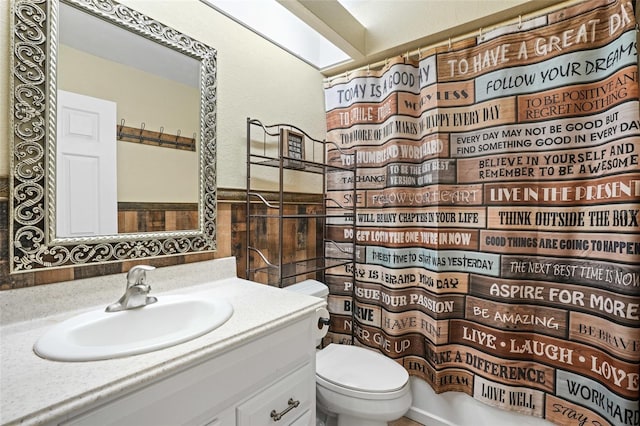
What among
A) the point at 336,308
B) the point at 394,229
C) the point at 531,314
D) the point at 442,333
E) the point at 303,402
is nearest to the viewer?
the point at 303,402

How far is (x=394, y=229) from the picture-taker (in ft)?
5.45

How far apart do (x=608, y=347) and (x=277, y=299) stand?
4.34ft

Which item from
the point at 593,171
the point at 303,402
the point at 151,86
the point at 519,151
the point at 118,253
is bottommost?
the point at 303,402

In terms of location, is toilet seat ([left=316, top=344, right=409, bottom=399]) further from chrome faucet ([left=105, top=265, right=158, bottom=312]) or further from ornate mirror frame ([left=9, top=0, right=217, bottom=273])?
ornate mirror frame ([left=9, top=0, right=217, bottom=273])

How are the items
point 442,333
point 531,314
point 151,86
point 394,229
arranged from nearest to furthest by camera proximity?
point 151,86
point 531,314
point 442,333
point 394,229

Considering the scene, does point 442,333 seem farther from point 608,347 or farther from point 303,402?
point 303,402

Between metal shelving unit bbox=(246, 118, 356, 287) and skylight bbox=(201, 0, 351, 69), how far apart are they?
1.58 ft

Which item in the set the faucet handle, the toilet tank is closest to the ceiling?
the faucet handle

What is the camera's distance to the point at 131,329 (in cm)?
93

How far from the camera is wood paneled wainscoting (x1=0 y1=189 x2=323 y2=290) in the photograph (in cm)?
83

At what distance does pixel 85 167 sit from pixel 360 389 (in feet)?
4.49

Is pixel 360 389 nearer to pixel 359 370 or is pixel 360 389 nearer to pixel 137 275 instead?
pixel 359 370

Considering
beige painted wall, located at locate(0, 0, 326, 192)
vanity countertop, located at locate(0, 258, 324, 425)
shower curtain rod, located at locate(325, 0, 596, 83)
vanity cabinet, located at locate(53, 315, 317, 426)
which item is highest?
shower curtain rod, located at locate(325, 0, 596, 83)

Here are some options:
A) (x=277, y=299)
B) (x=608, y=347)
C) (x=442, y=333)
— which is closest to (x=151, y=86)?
(x=277, y=299)
